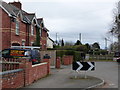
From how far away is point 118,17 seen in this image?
38.5m

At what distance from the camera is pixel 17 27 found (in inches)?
1092

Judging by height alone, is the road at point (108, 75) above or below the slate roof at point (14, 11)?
below

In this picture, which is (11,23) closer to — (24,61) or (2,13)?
(2,13)

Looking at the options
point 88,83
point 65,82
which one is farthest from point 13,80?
point 88,83

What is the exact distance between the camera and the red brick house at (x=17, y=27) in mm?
25547

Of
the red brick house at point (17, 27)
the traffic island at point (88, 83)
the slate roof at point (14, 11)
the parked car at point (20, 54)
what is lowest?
the traffic island at point (88, 83)

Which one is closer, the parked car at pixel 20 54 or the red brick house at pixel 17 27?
the parked car at pixel 20 54

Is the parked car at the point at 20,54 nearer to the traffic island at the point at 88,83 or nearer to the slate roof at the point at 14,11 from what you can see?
the traffic island at the point at 88,83

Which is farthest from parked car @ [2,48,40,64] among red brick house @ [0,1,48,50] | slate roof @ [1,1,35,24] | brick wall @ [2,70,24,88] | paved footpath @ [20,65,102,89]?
slate roof @ [1,1,35,24]

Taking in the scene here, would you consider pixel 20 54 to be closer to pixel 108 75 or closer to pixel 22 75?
pixel 22 75

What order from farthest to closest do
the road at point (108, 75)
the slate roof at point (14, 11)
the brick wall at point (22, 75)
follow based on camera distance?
1. the slate roof at point (14, 11)
2. the road at point (108, 75)
3. the brick wall at point (22, 75)

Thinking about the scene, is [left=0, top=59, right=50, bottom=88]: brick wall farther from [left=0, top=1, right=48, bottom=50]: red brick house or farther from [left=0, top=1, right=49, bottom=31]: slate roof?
[left=0, top=1, right=49, bottom=31]: slate roof

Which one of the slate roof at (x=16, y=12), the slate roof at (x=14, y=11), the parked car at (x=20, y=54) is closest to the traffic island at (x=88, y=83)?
the parked car at (x=20, y=54)

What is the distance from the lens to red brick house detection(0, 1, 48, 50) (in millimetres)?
25547
